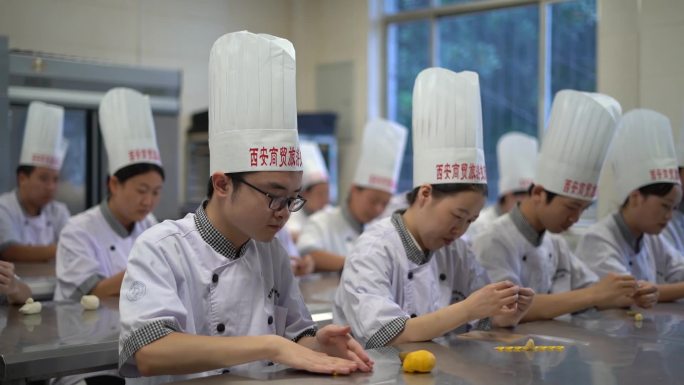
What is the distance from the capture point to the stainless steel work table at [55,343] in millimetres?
2014

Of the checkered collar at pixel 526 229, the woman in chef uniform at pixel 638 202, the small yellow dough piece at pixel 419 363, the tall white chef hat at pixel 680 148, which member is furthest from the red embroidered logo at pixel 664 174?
the small yellow dough piece at pixel 419 363

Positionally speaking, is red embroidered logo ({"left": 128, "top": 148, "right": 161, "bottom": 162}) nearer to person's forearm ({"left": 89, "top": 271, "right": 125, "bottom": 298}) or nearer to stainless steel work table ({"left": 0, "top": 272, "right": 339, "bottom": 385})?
person's forearm ({"left": 89, "top": 271, "right": 125, "bottom": 298})

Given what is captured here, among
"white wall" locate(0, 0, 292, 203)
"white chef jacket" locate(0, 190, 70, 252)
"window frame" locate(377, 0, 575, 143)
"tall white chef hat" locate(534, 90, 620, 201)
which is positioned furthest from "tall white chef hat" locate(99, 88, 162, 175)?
"window frame" locate(377, 0, 575, 143)

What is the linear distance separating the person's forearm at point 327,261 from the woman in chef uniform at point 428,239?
1.70m

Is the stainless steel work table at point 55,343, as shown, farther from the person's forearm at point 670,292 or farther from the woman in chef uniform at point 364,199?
the person's forearm at point 670,292

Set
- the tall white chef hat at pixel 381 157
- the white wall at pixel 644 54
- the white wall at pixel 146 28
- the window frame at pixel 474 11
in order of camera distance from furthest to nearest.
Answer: the window frame at pixel 474 11 < the white wall at pixel 146 28 < the tall white chef hat at pixel 381 157 < the white wall at pixel 644 54

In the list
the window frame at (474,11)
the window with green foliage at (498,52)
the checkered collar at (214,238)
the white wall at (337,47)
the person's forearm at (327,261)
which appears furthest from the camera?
the white wall at (337,47)

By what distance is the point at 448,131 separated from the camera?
2352 mm

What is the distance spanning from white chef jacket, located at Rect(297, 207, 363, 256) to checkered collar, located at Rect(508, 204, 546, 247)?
5.71 feet

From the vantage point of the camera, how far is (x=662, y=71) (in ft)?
12.6

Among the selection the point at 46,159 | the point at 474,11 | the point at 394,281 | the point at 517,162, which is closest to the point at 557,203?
the point at 394,281

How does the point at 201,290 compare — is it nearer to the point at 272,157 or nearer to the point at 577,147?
the point at 272,157

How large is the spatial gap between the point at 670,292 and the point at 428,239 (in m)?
1.37

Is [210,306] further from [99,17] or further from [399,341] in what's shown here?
[99,17]
